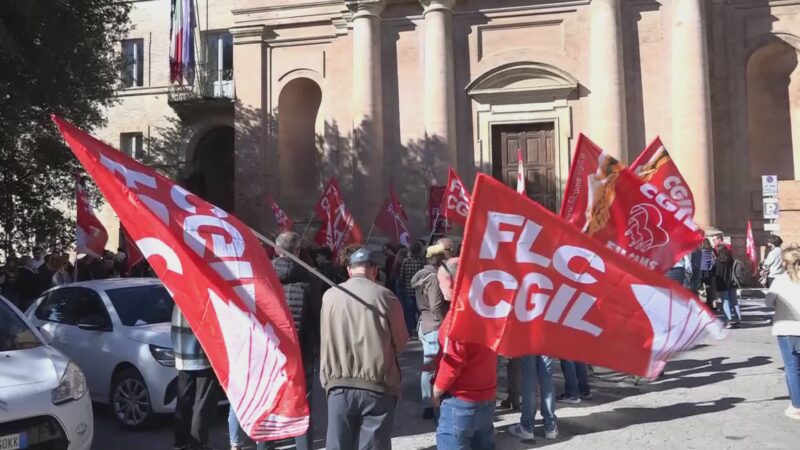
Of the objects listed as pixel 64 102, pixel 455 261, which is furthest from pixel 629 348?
pixel 64 102

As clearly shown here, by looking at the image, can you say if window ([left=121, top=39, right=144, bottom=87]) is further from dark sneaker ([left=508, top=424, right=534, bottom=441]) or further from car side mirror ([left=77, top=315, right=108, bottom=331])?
dark sneaker ([left=508, top=424, right=534, bottom=441])

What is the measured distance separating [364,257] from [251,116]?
64.5 ft

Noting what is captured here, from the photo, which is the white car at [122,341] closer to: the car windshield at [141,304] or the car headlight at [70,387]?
the car windshield at [141,304]

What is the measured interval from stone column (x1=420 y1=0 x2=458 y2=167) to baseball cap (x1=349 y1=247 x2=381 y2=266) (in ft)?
52.7

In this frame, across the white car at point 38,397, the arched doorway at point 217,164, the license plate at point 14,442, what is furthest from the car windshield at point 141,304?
the arched doorway at point 217,164

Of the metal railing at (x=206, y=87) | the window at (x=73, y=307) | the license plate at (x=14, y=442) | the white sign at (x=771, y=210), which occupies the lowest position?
the license plate at (x=14, y=442)

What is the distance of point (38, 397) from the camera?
5.45m

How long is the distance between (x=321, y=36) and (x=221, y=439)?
17.9 metres

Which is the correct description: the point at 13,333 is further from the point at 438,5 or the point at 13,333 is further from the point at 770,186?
the point at 438,5

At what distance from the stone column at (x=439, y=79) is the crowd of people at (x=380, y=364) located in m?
12.4

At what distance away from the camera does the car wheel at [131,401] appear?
7496 mm

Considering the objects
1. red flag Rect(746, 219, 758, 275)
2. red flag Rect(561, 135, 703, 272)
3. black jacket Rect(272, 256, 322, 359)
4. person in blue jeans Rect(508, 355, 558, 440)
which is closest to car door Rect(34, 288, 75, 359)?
black jacket Rect(272, 256, 322, 359)

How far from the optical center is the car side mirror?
25.2 ft

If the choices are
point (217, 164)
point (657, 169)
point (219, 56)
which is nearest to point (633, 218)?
point (657, 169)
